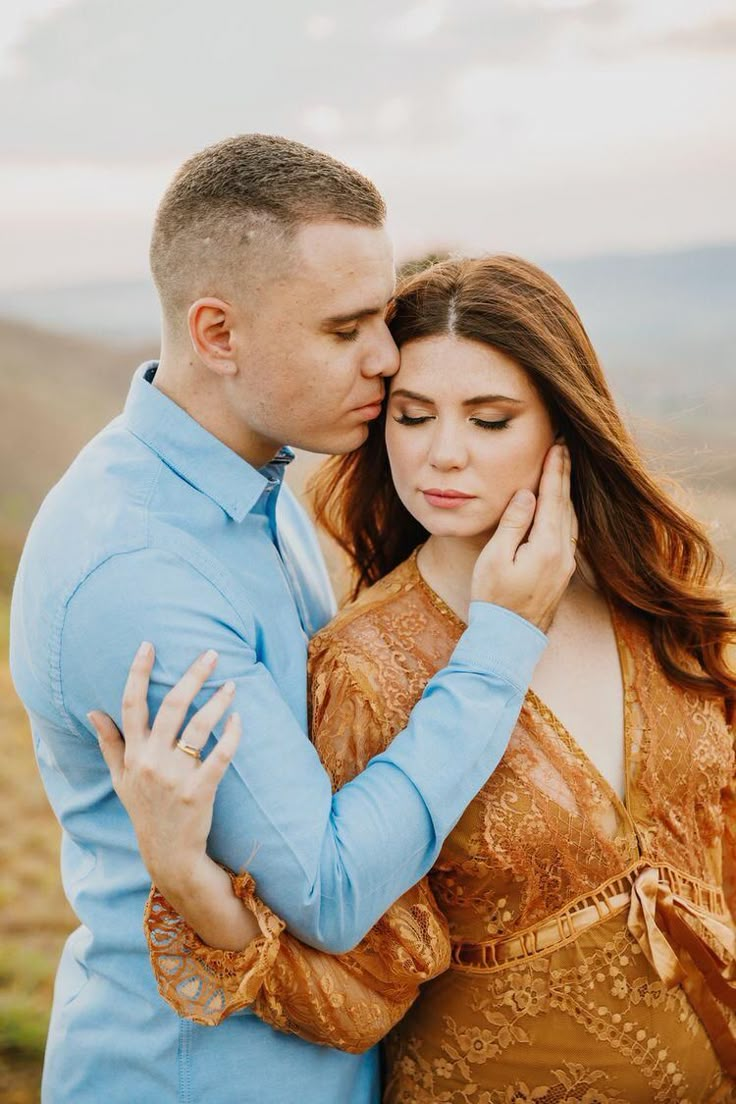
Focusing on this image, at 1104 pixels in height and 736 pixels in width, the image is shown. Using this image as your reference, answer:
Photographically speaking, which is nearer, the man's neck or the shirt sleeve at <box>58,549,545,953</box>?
the shirt sleeve at <box>58,549,545,953</box>

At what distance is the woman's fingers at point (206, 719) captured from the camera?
5.99ft

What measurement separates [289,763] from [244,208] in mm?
1082

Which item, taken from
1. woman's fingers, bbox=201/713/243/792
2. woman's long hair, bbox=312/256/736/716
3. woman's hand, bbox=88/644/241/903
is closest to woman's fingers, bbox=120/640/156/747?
woman's hand, bbox=88/644/241/903

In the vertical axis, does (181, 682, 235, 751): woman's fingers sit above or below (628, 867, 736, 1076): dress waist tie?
above

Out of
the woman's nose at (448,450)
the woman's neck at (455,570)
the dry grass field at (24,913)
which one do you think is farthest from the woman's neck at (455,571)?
the dry grass field at (24,913)

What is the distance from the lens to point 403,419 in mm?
2371

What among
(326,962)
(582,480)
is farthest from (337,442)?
(326,962)

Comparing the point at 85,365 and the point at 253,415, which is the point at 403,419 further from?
the point at 85,365

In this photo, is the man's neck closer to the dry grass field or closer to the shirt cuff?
the shirt cuff

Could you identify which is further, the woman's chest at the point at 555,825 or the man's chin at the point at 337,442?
the man's chin at the point at 337,442

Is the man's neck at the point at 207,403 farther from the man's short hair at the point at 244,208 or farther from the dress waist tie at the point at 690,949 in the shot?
the dress waist tie at the point at 690,949

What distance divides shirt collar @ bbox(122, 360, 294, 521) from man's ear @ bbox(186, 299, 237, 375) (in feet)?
0.40

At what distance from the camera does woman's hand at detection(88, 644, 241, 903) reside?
182 centimetres

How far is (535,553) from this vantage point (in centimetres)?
223
